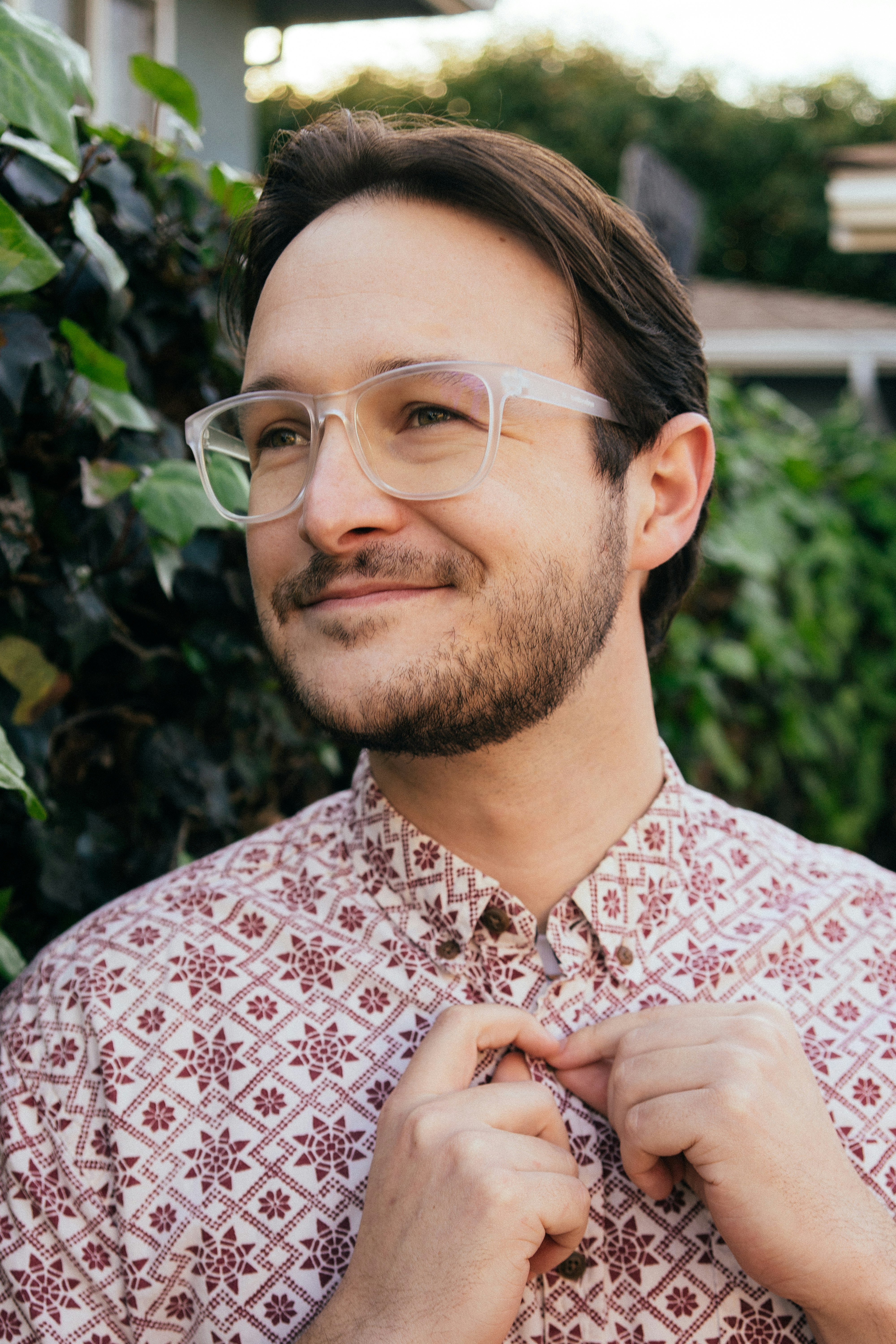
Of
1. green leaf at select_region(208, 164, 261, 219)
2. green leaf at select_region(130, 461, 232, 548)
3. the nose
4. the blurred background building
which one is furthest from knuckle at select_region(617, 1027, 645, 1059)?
the blurred background building

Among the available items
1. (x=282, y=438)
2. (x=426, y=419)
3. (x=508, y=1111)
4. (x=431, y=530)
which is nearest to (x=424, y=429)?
(x=426, y=419)

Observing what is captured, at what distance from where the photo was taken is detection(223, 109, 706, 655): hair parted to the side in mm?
1536

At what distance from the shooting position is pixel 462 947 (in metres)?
1.51

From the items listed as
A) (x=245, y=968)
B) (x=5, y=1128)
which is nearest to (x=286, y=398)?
(x=245, y=968)

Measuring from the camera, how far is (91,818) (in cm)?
187

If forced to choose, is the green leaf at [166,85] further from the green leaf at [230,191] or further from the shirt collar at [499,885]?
the shirt collar at [499,885]

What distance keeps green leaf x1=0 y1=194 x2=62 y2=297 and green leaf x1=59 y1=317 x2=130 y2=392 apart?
16 cm

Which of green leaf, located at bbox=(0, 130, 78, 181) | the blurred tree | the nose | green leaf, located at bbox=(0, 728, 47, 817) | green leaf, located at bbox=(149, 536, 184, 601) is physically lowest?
the blurred tree

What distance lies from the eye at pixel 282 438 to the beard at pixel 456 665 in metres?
0.20

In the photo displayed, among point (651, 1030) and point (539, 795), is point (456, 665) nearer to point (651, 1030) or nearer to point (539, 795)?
point (539, 795)

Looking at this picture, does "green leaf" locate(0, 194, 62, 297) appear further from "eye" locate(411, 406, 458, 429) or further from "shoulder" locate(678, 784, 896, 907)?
"shoulder" locate(678, 784, 896, 907)

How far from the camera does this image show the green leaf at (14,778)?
1.31 metres

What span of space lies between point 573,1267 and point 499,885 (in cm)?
45

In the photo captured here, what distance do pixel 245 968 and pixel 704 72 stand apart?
113 ft
